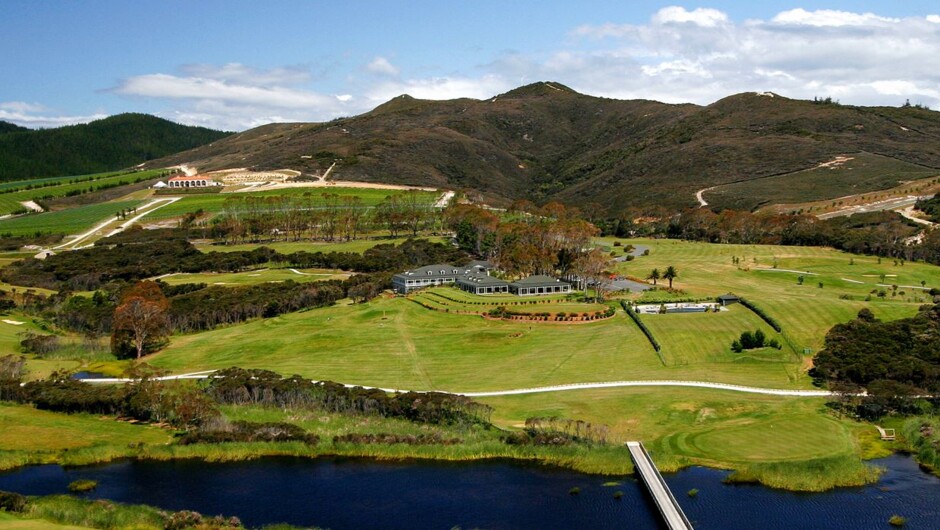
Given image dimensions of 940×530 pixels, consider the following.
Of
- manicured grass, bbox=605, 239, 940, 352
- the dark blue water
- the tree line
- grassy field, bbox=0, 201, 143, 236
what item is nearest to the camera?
the dark blue water

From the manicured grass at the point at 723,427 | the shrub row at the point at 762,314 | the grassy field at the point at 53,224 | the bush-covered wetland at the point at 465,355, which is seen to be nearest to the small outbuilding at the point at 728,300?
the shrub row at the point at 762,314

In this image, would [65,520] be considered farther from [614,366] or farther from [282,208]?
[282,208]

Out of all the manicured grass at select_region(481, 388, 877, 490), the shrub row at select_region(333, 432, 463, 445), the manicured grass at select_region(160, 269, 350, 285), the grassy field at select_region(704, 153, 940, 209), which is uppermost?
the grassy field at select_region(704, 153, 940, 209)

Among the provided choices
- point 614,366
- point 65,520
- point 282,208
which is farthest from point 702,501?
point 282,208

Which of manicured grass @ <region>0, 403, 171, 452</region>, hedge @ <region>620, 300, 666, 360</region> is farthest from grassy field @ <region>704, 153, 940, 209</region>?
manicured grass @ <region>0, 403, 171, 452</region>

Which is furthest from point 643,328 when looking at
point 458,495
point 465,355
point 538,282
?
point 458,495

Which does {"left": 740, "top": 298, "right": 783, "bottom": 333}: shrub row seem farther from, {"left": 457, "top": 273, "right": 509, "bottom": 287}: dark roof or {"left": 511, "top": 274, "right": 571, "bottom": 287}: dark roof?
{"left": 457, "top": 273, "right": 509, "bottom": 287}: dark roof

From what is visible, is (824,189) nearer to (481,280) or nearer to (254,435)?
(481,280)
